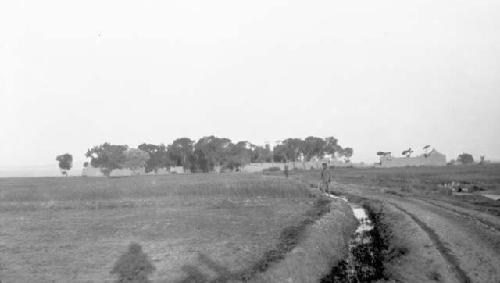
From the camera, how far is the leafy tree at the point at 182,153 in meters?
144

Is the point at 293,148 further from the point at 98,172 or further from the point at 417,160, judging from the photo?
the point at 98,172

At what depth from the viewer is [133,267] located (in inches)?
530

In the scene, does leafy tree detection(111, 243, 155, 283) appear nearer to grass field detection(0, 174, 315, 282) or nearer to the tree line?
grass field detection(0, 174, 315, 282)

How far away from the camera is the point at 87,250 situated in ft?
53.6

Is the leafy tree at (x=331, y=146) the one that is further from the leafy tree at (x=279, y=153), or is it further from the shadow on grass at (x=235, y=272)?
the shadow on grass at (x=235, y=272)

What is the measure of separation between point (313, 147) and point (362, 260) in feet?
478

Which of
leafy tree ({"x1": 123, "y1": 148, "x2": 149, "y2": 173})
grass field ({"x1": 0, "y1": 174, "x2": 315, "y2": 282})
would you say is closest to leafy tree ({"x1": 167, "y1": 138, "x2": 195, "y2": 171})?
leafy tree ({"x1": 123, "y1": 148, "x2": 149, "y2": 173})

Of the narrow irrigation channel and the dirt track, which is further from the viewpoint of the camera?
the narrow irrigation channel

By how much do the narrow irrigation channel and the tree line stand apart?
112m

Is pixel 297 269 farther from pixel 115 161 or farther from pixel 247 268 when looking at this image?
pixel 115 161

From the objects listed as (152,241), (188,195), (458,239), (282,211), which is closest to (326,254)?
(458,239)

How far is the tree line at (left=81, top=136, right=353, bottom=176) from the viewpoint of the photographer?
126 m

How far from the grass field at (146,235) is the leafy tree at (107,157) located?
288 ft

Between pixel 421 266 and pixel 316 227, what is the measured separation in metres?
6.14
